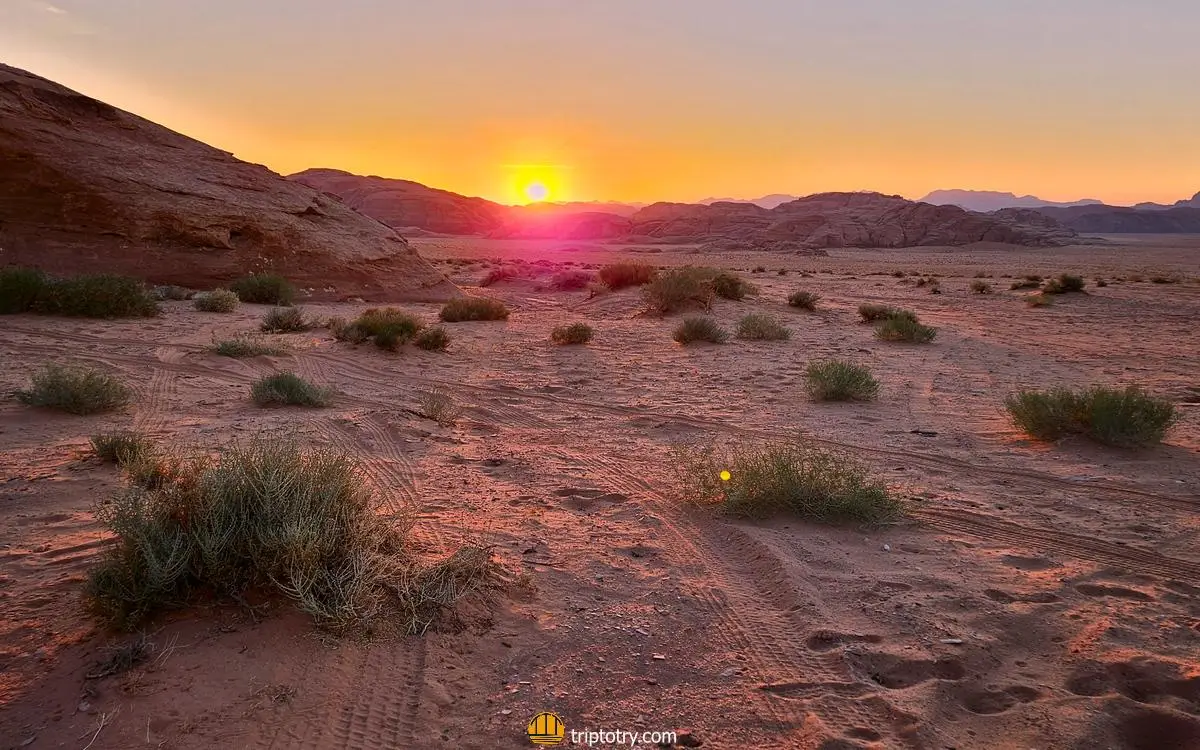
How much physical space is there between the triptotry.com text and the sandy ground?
8 centimetres

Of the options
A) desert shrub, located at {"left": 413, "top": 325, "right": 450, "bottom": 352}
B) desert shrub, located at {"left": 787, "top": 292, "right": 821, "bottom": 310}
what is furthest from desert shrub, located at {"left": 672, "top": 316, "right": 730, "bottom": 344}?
desert shrub, located at {"left": 787, "top": 292, "right": 821, "bottom": 310}

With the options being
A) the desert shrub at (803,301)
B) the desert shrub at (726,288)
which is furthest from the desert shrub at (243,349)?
the desert shrub at (803,301)

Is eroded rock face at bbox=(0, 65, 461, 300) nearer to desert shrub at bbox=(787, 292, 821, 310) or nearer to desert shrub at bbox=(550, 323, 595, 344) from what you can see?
desert shrub at bbox=(550, 323, 595, 344)

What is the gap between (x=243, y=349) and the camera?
30.8 feet

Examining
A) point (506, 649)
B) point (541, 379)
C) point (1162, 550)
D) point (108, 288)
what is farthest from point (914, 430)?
point (108, 288)

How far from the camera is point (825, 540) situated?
4.42m

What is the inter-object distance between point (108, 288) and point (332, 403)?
7.58m

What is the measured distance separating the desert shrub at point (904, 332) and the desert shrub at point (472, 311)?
25.1ft

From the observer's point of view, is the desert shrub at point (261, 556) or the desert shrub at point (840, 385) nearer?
the desert shrub at point (261, 556)

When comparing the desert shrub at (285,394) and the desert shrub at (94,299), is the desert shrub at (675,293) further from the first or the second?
the desert shrub at (94,299)

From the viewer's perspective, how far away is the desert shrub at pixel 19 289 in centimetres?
1130

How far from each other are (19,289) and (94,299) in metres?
1.02

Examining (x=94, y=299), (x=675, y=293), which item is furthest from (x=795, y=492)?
(x=94, y=299)

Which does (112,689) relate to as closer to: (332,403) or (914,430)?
(332,403)
